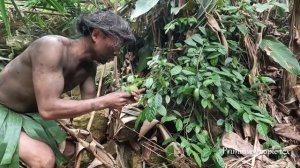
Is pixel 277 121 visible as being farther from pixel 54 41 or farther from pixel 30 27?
pixel 30 27

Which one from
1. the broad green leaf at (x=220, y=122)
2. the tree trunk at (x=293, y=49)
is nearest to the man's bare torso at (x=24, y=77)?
the broad green leaf at (x=220, y=122)

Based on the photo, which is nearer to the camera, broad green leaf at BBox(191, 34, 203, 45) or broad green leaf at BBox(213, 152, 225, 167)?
broad green leaf at BBox(213, 152, 225, 167)

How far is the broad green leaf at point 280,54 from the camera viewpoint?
2.75m

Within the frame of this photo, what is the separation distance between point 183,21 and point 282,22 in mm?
1069

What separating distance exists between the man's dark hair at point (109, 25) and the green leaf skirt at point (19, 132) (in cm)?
64

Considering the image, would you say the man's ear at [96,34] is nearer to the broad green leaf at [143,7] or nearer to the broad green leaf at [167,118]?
the broad green leaf at [143,7]

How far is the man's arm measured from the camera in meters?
2.14

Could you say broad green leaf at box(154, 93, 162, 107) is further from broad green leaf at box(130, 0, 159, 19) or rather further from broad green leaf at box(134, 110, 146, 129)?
broad green leaf at box(130, 0, 159, 19)

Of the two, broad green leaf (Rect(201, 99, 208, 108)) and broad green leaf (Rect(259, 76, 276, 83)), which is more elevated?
broad green leaf (Rect(259, 76, 276, 83))

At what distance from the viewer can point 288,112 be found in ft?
9.91

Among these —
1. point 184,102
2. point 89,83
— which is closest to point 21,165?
point 89,83

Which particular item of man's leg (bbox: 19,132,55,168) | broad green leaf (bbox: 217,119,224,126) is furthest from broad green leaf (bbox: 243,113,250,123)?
man's leg (bbox: 19,132,55,168)

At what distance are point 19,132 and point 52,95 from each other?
1.26 ft

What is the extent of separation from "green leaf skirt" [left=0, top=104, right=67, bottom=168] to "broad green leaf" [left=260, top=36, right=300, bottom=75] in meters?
1.49
